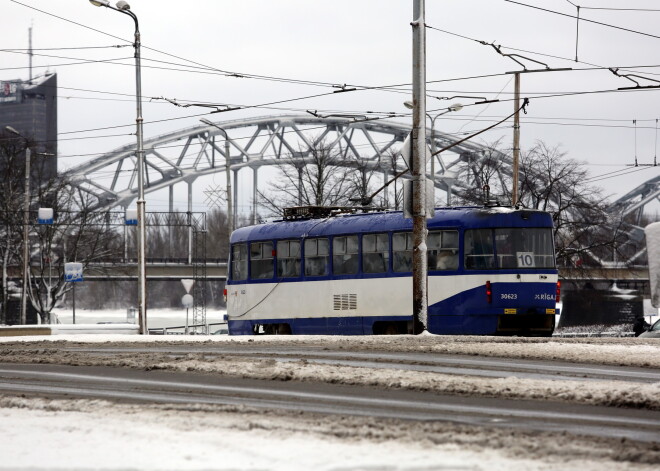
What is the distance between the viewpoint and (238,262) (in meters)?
34.9

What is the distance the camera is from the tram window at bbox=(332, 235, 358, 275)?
3008 cm

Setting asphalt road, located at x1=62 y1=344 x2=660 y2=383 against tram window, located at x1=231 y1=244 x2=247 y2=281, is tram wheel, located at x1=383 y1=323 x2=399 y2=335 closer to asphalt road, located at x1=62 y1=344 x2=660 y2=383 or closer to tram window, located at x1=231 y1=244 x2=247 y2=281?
tram window, located at x1=231 y1=244 x2=247 y2=281

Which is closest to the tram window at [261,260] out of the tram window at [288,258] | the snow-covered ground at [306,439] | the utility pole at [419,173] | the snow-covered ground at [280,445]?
the tram window at [288,258]

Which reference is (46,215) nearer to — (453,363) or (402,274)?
(402,274)

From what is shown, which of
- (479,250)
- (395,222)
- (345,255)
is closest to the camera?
(479,250)

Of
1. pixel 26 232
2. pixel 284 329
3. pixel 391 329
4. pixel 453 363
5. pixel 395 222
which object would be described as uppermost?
pixel 26 232

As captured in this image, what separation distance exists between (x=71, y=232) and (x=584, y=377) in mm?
59930

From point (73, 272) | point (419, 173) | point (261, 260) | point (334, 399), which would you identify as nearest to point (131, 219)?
point (73, 272)

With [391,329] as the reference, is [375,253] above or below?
above

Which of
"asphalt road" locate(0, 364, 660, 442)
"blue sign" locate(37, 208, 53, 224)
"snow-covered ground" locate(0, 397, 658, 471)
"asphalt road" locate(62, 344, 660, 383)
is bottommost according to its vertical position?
"asphalt road" locate(0, 364, 660, 442)

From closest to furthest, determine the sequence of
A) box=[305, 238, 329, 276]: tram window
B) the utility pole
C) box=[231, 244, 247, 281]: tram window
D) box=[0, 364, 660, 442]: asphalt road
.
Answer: box=[0, 364, 660, 442]: asphalt road → the utility pole → box=[305, 238, 329, 276]: tram window → box=[231, 244, 247, 281]: tram window

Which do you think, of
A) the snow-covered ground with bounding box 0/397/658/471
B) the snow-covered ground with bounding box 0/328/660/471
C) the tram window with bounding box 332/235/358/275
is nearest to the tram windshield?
the tram window with bounding box 332/235/358/275

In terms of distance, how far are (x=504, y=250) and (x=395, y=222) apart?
112 inches

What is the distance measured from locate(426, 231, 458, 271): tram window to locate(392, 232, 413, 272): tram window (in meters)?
0.57
